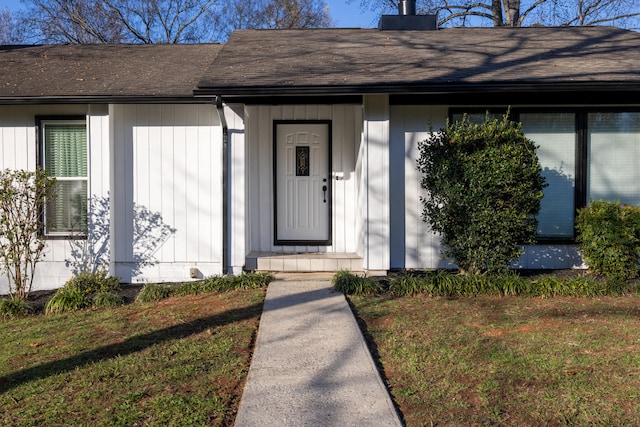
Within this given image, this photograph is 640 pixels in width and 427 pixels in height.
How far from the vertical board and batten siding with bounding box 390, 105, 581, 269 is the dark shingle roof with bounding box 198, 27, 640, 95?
701 mm

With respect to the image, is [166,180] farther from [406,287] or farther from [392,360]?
[392,360]

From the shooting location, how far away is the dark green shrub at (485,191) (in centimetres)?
718

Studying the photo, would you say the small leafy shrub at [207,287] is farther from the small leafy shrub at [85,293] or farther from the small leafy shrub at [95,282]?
the small leafy shrub at [95,282]

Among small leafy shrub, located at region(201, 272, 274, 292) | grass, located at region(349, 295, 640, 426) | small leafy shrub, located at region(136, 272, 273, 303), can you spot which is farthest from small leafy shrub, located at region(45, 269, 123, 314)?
grass, located at region(349, 295, 640, 426)

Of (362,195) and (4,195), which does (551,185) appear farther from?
(4,195)

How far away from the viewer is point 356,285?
23.8ft

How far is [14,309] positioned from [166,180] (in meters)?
2.65

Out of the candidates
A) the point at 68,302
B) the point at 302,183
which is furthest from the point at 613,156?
the point at 68,302

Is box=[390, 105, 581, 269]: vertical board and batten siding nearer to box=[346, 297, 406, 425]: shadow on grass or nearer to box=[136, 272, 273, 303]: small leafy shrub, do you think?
box=[346, 297, 406, 425]: shadow on grass

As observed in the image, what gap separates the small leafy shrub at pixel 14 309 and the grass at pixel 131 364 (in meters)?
0.15

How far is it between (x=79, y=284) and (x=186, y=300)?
5.17 ft

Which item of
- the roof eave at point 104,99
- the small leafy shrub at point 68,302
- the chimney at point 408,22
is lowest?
the small leafy shrub at point 68,302

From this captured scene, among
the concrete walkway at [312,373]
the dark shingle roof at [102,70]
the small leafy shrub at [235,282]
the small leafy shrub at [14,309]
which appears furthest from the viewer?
the dark shingle roof at [102,70]

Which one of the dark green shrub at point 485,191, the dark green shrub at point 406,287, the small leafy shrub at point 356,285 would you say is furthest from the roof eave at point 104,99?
the dark green shrub at point 406,287
